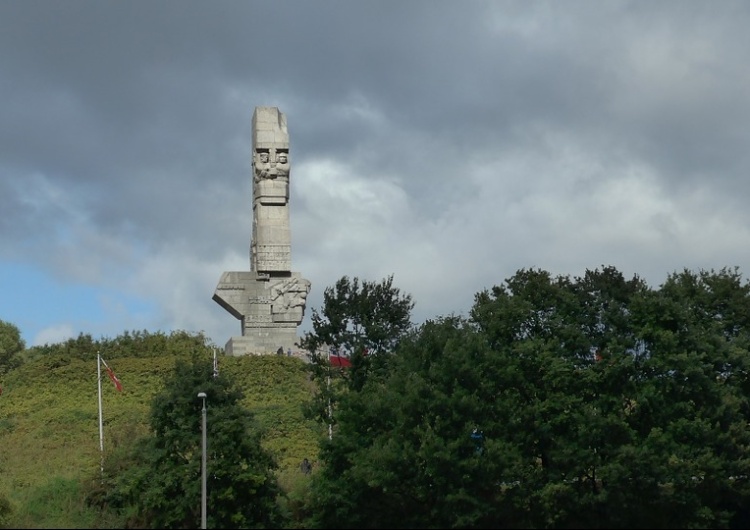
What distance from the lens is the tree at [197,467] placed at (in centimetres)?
2972

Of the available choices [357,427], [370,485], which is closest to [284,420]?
[357,427]

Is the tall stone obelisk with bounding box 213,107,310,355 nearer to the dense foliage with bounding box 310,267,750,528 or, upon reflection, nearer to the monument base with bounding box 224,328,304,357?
the monument base with bounding box 224,328,304,357

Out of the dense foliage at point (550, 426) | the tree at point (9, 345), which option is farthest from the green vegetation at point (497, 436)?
the tree at point (9, 345)

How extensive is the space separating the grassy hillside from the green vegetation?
202mm

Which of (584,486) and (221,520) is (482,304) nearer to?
(584,486)

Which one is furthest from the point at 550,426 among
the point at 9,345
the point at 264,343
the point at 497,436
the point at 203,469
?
the point at 9,345

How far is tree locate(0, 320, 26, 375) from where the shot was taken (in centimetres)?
7269

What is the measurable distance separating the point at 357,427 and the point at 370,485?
2.95m

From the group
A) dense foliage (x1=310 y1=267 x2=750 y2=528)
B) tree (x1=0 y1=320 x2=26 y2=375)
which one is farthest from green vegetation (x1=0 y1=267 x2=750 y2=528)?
tree (x1=0 y1=320 x2=26 y2=375)

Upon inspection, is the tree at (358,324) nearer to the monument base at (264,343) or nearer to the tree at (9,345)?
the monument base at (264,343)

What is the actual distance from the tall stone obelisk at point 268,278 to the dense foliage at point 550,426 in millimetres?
19261

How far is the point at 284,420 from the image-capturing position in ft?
144

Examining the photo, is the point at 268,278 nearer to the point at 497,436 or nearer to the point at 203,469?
the point at 497,436

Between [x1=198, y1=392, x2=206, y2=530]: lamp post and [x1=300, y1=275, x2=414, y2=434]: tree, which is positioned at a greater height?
[x1=300, y1=275, x2=414, y2=434]: tree
